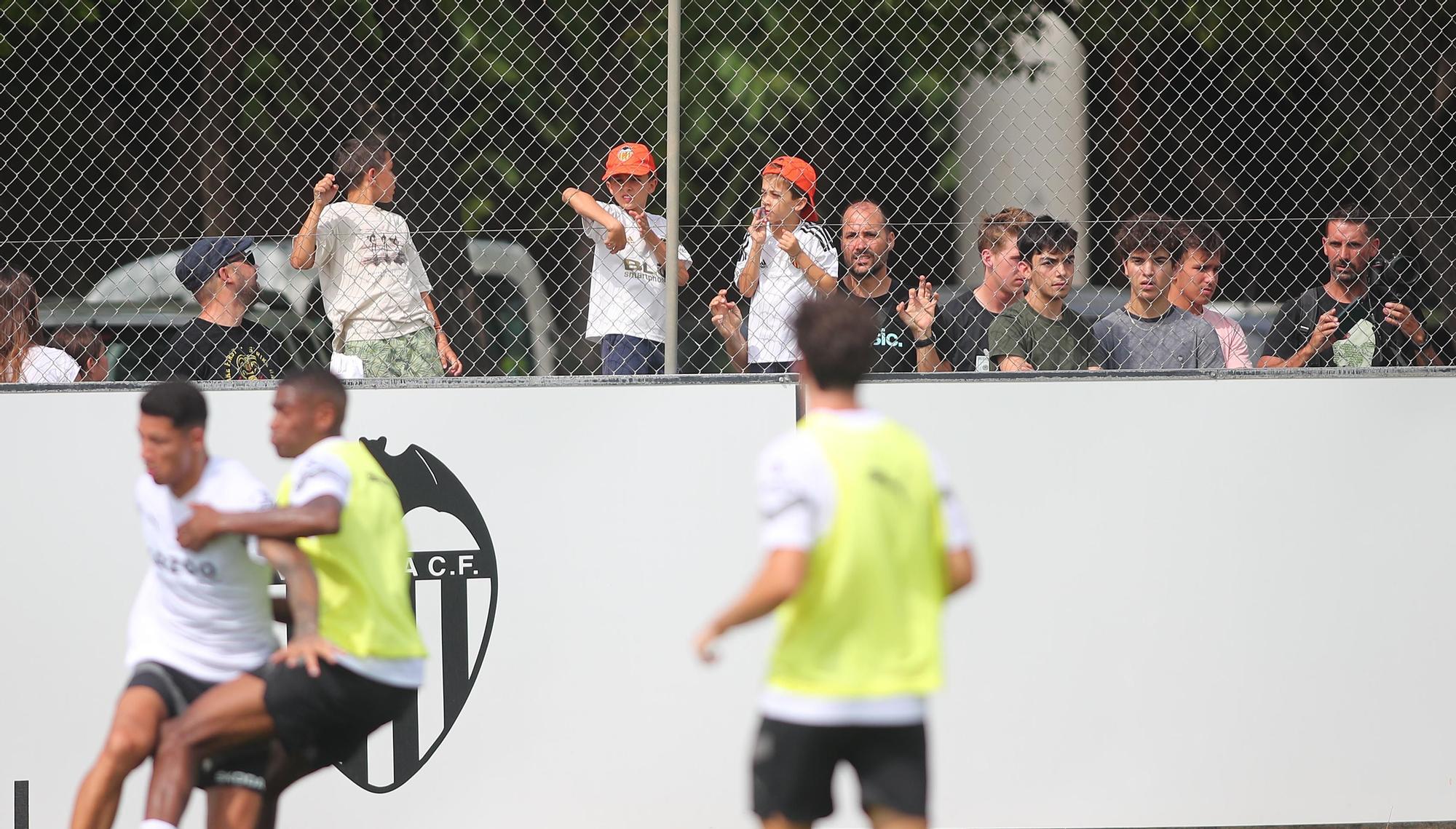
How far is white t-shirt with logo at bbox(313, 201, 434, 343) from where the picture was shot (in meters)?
5.80

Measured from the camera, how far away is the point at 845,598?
11.2 feet

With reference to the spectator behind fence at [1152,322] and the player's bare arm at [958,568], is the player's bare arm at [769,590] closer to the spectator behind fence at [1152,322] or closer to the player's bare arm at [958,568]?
the player's bare arm at [958,568]

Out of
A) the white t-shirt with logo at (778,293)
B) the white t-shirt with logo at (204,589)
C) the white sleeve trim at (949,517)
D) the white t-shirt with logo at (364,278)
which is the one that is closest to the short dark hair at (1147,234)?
the white t-shirt with logo at (778,293)

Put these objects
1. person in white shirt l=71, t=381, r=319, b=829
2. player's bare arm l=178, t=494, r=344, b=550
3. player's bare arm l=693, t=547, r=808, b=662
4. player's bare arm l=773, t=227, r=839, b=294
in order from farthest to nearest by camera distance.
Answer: player's bare arm l=773, t=227, r=839, b=294
person in white shirt l=71, t=381, r=319, b=829
player's bare arm l=178, t=494, r=344, b=550
player's bare arm l=693, t=547, r=808, b=662

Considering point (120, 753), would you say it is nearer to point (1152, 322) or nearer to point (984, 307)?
point (984, 307)

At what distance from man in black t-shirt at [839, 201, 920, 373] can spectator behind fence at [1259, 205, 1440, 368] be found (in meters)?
1.33

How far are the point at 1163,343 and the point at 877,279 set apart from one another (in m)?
1.08

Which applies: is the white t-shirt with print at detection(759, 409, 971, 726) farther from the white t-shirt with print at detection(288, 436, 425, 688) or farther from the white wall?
the white wall

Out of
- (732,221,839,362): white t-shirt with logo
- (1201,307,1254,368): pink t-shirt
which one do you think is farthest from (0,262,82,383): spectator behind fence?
(1201,307,1254,368): pink t-shirt

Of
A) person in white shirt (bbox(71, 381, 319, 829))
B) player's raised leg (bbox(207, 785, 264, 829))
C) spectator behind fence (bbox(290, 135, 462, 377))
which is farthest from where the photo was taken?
spectator behind fence (bbox(290, 135, 462, 377))

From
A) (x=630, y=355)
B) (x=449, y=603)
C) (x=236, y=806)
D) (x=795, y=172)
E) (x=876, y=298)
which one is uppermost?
(x=795, y=172)

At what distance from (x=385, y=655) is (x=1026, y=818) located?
2.58 metres

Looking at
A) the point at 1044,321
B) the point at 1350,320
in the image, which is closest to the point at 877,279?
the point at 1044,321

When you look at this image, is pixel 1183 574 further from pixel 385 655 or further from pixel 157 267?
pixel 157 267
